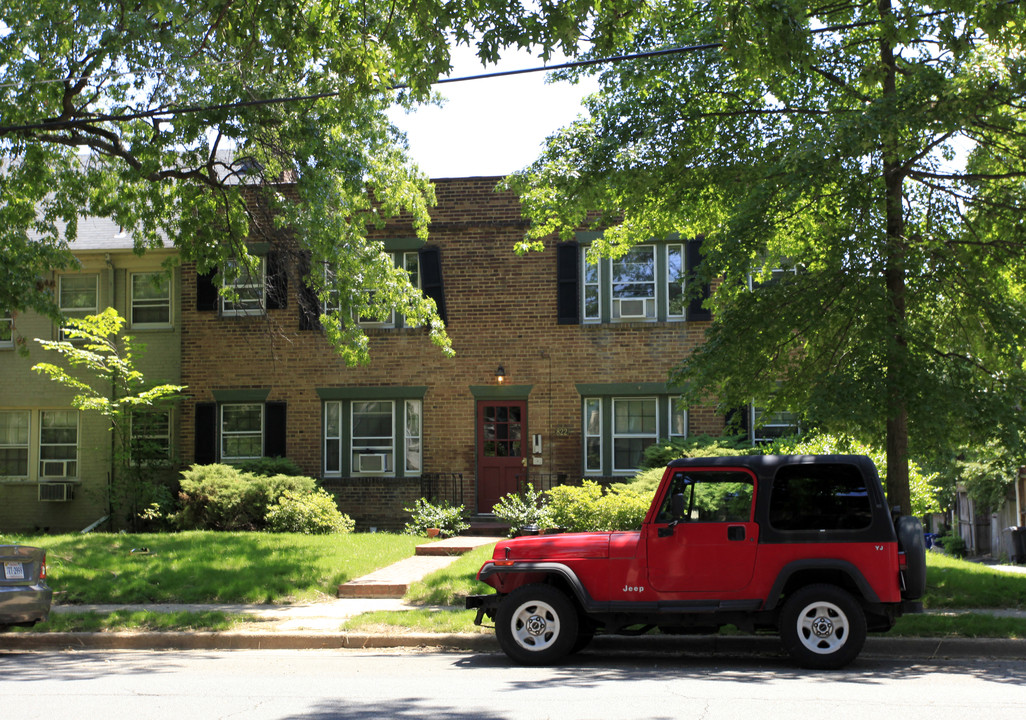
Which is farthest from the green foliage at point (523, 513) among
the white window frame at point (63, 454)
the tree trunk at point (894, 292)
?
the white window frame at point (63, 454)

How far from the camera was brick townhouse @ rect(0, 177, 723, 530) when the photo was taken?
66.7 ft

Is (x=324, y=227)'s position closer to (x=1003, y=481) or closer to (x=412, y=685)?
(x=412, y=685)

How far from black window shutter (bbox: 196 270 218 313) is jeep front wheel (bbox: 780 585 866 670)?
53.5ft

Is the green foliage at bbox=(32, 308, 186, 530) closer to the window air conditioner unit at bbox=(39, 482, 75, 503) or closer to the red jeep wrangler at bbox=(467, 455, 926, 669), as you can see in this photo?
the window air conditioner unit at bbox=(39, 482, 75, 503)

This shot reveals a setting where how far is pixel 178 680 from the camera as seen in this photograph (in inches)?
329

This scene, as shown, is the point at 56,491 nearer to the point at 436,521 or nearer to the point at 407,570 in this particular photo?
the point at 436,521

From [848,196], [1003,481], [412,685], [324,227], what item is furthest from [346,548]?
[1003,481]

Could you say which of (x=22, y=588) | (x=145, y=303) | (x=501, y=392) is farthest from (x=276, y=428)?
(x=22, y=588)

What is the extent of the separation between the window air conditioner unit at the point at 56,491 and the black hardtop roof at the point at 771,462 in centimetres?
1745

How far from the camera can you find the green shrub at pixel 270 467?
66.8 ft

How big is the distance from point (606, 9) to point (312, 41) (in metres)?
2.82

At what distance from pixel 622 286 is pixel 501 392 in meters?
3.33

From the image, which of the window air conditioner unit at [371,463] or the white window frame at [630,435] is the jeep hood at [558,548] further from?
the window air conditioner unit at [371,463]

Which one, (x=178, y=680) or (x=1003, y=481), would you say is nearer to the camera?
(x=178, y=680)
